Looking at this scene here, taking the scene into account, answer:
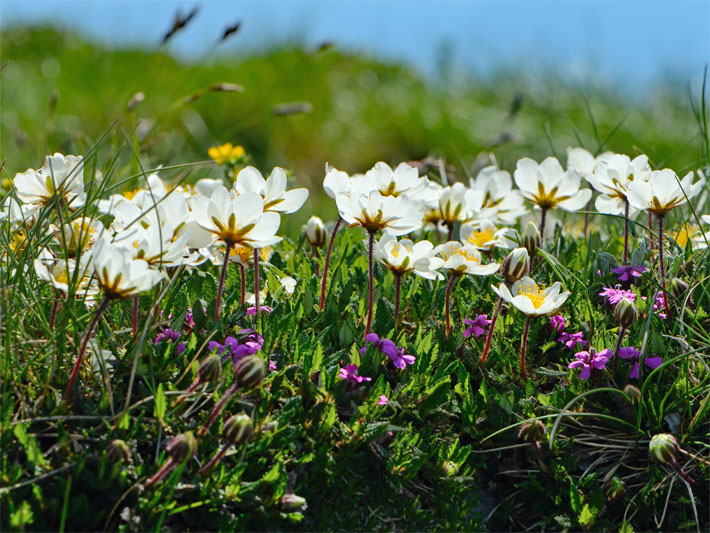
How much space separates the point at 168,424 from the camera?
78.6 inches

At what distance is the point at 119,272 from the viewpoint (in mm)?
1830

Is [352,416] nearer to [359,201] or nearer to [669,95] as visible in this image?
[359,201]

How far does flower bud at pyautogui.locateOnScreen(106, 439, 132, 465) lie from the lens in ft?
5.94

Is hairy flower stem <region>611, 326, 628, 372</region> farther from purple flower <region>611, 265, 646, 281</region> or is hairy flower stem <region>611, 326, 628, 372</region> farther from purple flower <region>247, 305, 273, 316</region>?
purple flower <region>247, 305, 273, 316</region>

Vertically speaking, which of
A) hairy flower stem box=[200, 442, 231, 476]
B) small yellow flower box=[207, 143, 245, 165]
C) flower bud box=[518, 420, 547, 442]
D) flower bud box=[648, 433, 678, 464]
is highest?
small yellow flower box=[207, 143, 245, 165]

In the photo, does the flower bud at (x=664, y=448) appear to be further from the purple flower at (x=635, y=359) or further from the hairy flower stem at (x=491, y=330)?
the hairy flower stem at (x=491, y=330)

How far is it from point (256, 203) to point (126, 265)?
16.5 inches

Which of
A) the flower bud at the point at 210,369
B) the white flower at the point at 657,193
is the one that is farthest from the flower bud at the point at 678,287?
the flower bud at the point at 210,369

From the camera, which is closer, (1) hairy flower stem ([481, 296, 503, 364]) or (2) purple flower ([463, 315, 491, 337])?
(1) hairy flower stem ([481, 296, 503, 364])

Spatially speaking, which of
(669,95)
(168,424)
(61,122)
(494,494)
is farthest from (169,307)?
(669,95)

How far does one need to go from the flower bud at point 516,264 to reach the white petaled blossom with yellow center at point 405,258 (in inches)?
8.4

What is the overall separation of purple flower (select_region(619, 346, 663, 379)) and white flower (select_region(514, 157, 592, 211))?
69 cm

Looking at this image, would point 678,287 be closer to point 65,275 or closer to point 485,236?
point 485,236

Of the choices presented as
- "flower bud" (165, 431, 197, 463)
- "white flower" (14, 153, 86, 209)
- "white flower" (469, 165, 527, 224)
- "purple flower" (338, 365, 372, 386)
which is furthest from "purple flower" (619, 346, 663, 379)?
"white flower" (14, 153, 86, 209)
